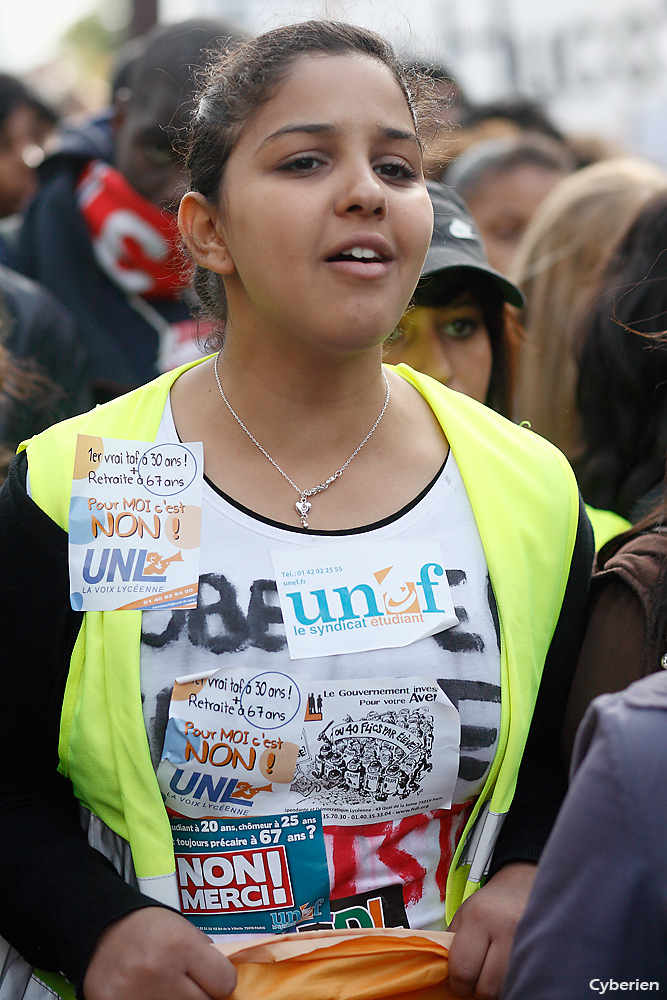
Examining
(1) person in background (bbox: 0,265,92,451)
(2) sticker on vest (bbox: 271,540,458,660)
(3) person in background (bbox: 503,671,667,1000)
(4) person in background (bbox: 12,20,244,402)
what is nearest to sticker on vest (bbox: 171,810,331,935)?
(2) sticker on vest (bbox: 271,540,458,660)

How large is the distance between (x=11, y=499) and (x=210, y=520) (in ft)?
0.99

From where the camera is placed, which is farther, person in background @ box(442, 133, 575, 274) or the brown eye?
person in background @ box(442, 133, 575, 274)

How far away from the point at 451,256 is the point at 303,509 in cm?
91

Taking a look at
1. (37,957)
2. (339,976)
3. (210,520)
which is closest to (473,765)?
(339,976)

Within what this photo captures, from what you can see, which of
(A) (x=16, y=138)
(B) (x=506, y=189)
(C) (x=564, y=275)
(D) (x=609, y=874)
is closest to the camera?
(D) (x=609, y=874)

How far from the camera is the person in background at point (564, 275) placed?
3.00 meters

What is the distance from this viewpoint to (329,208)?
59.2 inches

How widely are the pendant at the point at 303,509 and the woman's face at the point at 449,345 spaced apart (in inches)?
33.1

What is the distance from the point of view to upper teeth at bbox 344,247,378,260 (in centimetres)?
151

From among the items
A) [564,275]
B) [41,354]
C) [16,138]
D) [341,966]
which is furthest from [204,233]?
[16,138]

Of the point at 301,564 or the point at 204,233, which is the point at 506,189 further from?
the point at 301,564

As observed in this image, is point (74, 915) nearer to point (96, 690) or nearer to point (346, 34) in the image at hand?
point (96, 690)

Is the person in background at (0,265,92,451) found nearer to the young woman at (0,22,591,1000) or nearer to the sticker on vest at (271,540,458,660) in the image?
the young woman at (0,22,591,1000)

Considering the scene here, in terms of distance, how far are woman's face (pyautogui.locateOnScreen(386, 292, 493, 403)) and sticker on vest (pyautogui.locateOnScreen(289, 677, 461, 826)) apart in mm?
1010
